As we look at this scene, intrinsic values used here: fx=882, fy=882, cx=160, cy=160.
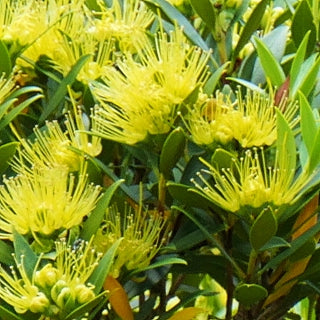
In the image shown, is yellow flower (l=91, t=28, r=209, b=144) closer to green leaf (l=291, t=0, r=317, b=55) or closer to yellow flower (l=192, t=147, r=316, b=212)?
yellow flower (l=192, t=147, r=316, b=212)

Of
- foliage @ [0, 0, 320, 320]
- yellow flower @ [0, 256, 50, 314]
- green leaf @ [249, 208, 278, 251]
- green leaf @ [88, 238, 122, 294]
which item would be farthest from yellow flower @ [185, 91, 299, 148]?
yellow flower @ [0, 256, 50, 314]

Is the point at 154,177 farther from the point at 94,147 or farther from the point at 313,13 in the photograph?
the point at 313,13

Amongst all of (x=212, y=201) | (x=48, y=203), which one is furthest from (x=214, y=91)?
(x=48, y=203)

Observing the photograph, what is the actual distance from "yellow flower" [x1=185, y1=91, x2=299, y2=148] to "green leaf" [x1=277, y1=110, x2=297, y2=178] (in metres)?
0.03

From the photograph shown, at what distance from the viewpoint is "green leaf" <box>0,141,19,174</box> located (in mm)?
1321

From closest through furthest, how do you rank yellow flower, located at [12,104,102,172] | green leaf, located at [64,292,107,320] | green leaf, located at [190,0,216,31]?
green leaf, located at [64,292,107,320] < yellow flower, located at [12,104,102,172] < green leaf, located at [190,0,216,31]

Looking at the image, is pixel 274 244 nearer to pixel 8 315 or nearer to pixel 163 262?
pixel 163 262

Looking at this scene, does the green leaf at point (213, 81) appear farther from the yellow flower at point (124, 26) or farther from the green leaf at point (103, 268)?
the green leaf at point (103, 268)

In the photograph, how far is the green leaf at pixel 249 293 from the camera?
129 cm

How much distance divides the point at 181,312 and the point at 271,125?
1.15ft

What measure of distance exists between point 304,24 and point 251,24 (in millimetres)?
94

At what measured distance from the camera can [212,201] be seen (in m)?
1.25

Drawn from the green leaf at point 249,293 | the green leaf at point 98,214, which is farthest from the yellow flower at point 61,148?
the green leaf at point 249,293

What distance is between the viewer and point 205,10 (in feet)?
4.83
